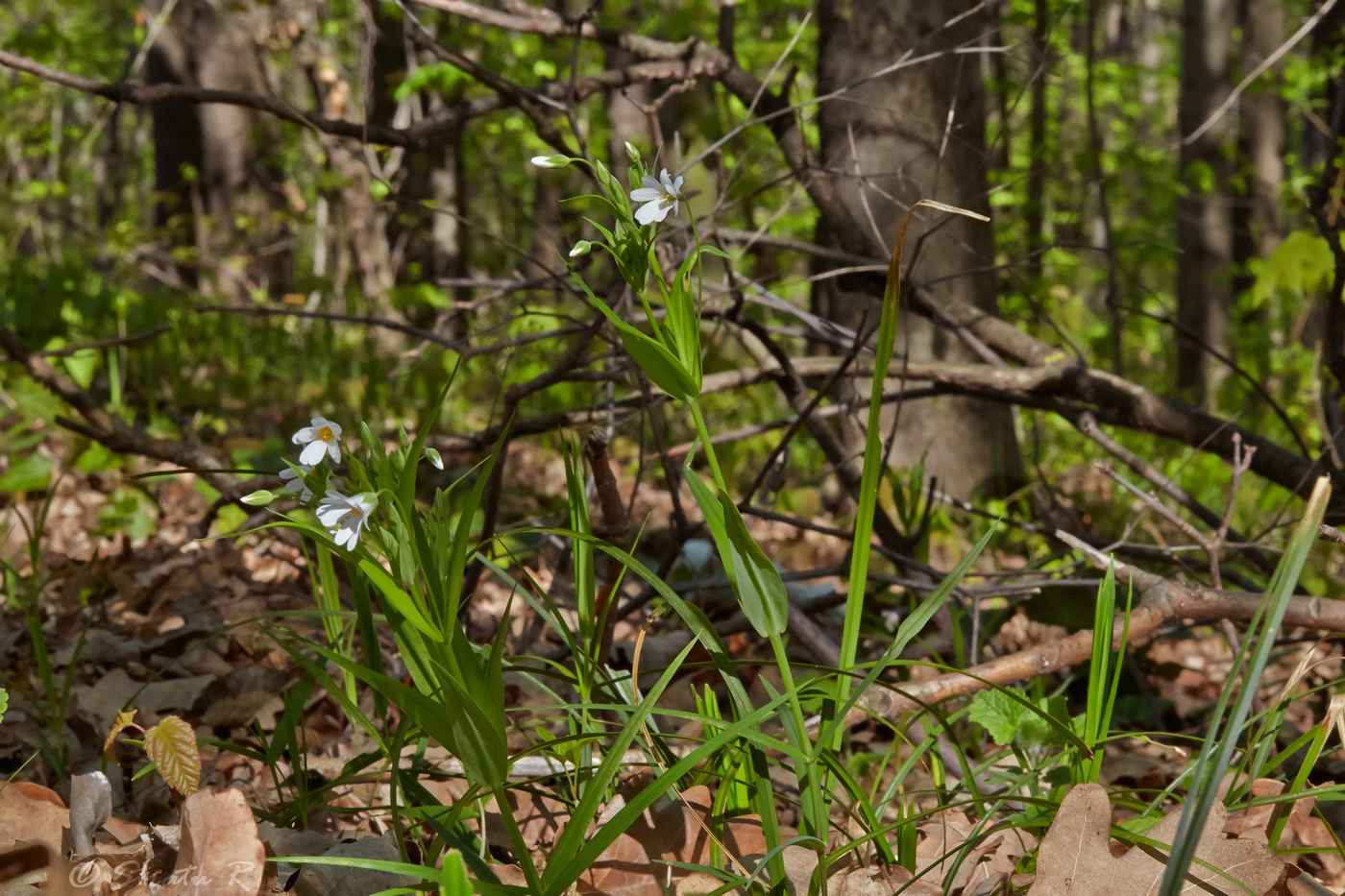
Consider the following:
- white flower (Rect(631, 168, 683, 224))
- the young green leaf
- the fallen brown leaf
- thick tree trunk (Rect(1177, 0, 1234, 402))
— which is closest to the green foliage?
white flower (Rect(631, 168, 683, 224))

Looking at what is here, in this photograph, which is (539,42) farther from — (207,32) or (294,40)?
(207,32)

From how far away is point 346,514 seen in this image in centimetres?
74

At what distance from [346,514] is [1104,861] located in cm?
70

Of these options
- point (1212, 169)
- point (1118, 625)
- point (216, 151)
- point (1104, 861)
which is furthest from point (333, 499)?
point (1212, 169)

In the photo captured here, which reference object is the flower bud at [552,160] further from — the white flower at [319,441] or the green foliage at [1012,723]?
the green foliage at [1012,723]

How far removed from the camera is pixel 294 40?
Answer: 5.61 meters

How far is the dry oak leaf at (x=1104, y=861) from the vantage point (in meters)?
0.86

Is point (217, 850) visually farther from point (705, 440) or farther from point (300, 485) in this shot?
point (705, 440)

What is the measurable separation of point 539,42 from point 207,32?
227 cm

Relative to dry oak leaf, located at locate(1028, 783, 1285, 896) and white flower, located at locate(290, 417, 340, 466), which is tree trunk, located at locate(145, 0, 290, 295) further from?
dry oak leaf, located at locate(1028, 783, 1285, 896)

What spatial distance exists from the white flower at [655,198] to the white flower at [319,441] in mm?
290

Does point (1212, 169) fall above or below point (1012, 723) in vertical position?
above

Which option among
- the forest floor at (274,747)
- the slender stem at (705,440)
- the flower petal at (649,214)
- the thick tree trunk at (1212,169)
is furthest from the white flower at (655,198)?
the thick tree trunk at (1212,169)

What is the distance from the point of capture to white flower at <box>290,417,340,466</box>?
0.74 metres
